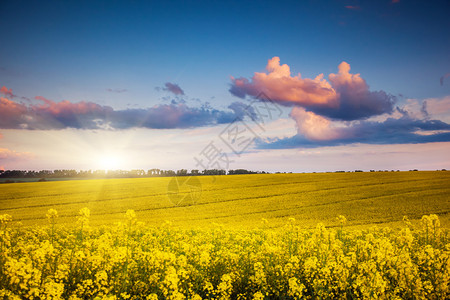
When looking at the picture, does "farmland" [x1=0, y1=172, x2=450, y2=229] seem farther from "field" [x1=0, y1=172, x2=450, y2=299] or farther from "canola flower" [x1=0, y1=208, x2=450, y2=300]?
"canola flower" [x1=0, y1=208, x2=450, y2=300]

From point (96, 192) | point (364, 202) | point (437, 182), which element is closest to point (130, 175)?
point (96, 192)

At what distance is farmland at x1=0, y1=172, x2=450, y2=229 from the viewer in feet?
71.3

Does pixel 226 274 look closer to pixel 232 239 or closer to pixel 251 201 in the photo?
pixel 232 239

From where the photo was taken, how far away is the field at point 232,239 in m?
5.97

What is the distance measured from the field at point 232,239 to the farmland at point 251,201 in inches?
5.5

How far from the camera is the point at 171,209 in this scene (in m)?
25.9

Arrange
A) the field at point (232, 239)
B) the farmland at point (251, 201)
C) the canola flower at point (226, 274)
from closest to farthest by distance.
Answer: the canola flower at point (226, 274)
the field at point (232, 239)
the farmland at point (251, 201)

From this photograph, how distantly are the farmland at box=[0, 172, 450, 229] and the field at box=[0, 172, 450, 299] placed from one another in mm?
140

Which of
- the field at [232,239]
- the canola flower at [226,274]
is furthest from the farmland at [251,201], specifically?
the canola flower at [226,274]

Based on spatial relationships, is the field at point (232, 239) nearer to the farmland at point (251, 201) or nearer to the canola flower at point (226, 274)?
the canola flower at point (226, 274)

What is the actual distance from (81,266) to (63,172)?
2669 inches

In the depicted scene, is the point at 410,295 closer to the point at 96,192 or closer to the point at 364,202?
the point at 364,202

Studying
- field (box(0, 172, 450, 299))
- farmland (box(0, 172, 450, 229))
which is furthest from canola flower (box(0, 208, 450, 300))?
farmland (box(0, 172, 450, 229))

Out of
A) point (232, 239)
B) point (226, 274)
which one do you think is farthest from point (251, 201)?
point (226, 274)
